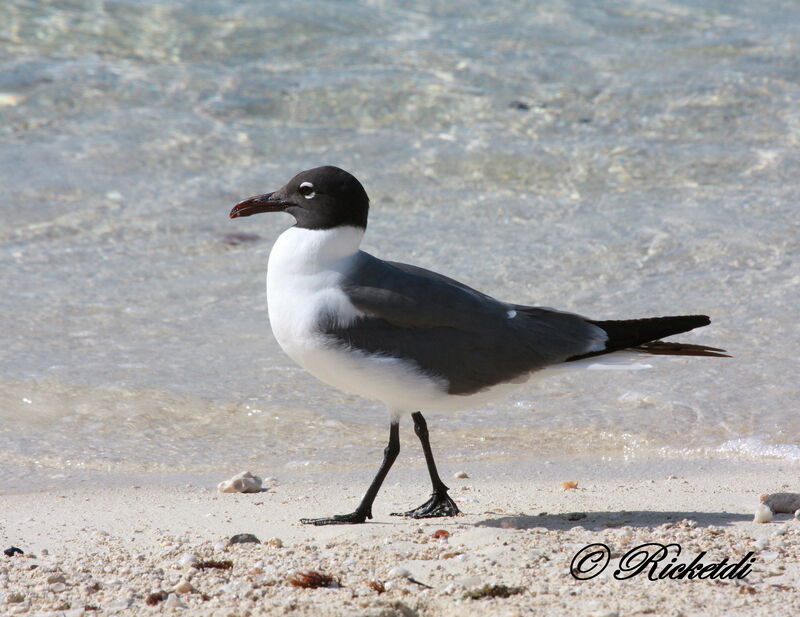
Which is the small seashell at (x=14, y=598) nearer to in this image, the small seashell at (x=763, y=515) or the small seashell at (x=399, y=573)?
the small seashell at (x=399, y=573)

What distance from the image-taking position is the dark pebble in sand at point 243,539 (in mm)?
3781

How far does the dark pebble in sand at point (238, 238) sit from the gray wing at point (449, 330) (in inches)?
149

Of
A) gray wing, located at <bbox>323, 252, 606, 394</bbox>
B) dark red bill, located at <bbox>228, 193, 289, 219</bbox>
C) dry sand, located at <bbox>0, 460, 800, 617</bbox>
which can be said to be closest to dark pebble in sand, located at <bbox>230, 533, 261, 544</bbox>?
dry sand, located at <bbox>0, 460, 800, 617</bbox>

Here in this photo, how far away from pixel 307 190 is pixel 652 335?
4.60 ft

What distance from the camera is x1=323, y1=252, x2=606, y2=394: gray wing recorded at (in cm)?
399

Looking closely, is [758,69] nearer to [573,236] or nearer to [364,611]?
[573,236]

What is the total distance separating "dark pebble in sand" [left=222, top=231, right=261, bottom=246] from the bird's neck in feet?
12.2

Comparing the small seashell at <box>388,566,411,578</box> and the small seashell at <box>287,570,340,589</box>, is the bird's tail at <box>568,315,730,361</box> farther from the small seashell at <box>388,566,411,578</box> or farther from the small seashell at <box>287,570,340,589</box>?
the small seashell at <box>287,570,340,589</box>

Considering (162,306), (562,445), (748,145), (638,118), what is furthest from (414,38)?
(562,445)

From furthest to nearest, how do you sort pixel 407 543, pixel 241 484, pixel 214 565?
pixel 241 484, pixel 407 543, pixel 214 565

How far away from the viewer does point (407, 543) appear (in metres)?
3.75

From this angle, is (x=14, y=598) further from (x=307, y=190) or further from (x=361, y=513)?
(x=307, y=190)

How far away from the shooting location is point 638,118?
10.2 metres

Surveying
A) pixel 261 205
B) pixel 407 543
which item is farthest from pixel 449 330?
pixel 261 205
